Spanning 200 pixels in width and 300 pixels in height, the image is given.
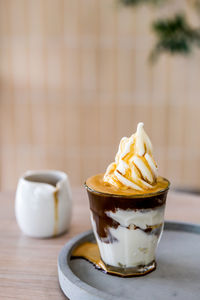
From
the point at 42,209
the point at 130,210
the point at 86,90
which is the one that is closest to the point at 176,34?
the point at 86,90

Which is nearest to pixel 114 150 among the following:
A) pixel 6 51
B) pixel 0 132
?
pixel 0 132

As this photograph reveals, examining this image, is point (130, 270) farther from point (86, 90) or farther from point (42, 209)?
point (86, 90)

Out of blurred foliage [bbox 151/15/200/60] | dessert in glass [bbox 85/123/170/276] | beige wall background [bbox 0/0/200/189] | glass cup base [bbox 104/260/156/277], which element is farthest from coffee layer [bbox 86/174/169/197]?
beige wall background [bbox 0/0/200/189]

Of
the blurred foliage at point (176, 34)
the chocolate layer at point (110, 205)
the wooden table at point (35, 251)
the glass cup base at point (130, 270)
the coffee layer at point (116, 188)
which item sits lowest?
the wooden table at point (35, 251)

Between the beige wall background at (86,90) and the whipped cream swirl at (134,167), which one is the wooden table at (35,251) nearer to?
the whipped cream swirl at (134,167)

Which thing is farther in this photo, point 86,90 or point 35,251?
point 86,90

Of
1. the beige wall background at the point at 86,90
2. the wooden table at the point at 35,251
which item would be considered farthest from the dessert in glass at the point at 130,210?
the beige wall background at the point at 86,90

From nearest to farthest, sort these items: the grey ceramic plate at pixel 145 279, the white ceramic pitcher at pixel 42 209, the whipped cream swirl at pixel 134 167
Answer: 1. the grey ceramic plate at pixel 145 279
2. the whipped cream swirl at pixel 134 167
3. the white ceramic pitcher at pixel 42 209
